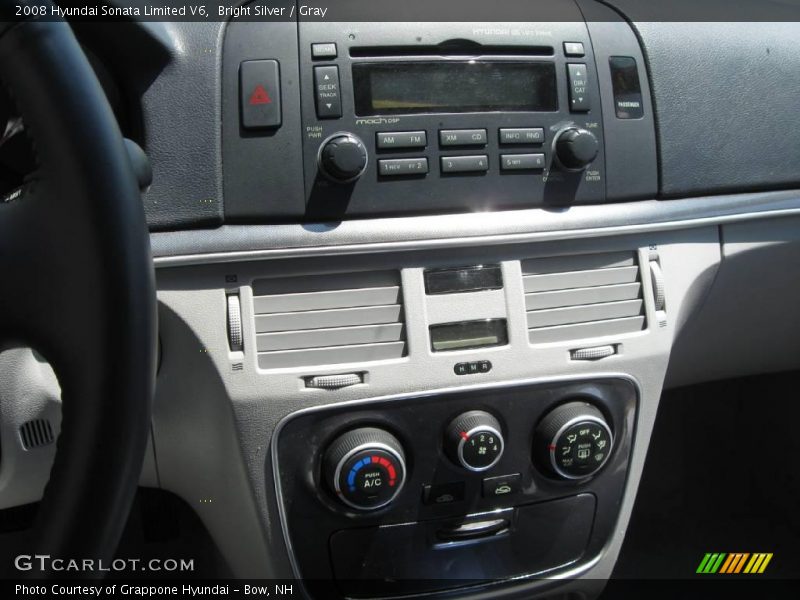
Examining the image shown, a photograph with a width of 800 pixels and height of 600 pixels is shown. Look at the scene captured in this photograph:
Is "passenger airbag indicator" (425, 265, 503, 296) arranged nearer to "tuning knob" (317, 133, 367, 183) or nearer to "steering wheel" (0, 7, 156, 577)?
"tuning knob" (317, 133, 367, 183)

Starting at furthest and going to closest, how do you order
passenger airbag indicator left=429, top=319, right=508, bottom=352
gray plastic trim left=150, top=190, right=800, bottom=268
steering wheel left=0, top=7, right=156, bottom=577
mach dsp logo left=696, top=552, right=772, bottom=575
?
mach dsp logo left=696, top=552, right=772, bottom=575, passenger airbag indicator left=429, top=319, right=508, bottom=352, gray plastic trim left=150, top=190, right=800, bottom=268, steering wheel left=0, top=7, right=156, bottom=577

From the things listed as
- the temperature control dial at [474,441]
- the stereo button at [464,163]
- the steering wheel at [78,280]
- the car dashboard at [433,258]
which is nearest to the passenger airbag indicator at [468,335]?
the car dashboard at [433,258]

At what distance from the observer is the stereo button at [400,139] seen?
127 cm

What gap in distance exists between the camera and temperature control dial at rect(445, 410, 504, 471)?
1324 mm

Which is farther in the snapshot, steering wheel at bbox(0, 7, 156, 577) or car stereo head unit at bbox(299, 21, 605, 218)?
car stereo head unit at bbox(299, 21, 605, 218)

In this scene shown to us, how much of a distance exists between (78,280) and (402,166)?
2.10 feet

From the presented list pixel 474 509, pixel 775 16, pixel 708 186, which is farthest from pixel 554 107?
pixel 474 509

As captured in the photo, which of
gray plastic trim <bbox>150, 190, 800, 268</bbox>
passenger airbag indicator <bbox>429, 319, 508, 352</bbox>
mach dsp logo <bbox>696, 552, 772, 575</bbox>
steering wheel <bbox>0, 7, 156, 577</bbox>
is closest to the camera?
steering wheel <bbox>0, 7, 156, 577</bbox>

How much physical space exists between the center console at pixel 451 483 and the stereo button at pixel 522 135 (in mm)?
414

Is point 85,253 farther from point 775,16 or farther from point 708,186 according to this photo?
point 775,16

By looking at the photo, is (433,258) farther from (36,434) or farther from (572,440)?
(36,434)

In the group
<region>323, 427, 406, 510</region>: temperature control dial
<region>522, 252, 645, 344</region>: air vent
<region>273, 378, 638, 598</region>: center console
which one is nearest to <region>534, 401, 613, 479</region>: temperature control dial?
<region>273, 378, 638, 598</region>: center console

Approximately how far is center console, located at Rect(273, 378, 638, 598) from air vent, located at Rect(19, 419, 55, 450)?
0.37 m

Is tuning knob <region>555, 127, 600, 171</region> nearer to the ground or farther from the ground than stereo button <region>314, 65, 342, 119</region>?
nearer to the ground
